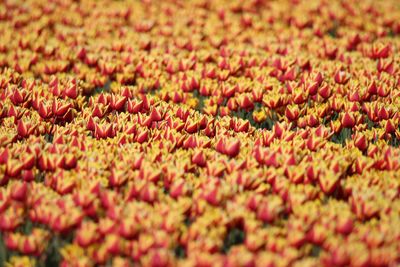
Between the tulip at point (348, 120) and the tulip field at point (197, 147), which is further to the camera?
the tulip at point (348, 120)

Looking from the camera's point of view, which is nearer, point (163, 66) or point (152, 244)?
point (152, 244)

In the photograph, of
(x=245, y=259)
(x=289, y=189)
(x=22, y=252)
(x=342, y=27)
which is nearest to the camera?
(x=245, y=259)

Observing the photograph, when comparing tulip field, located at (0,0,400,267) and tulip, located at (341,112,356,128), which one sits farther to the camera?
tulip, located at (341,112,356,128)

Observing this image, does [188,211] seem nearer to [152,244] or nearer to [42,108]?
[152,244]

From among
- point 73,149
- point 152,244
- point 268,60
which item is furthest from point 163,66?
point 152,244

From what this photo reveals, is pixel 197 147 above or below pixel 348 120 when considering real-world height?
below

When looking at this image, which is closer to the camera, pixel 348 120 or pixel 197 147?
pixel 197 147

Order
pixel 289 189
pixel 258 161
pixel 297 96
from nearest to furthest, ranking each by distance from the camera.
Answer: pixel 289 189 → pixel 258 161 → pixel 297 96

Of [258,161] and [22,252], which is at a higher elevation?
[258,161]
